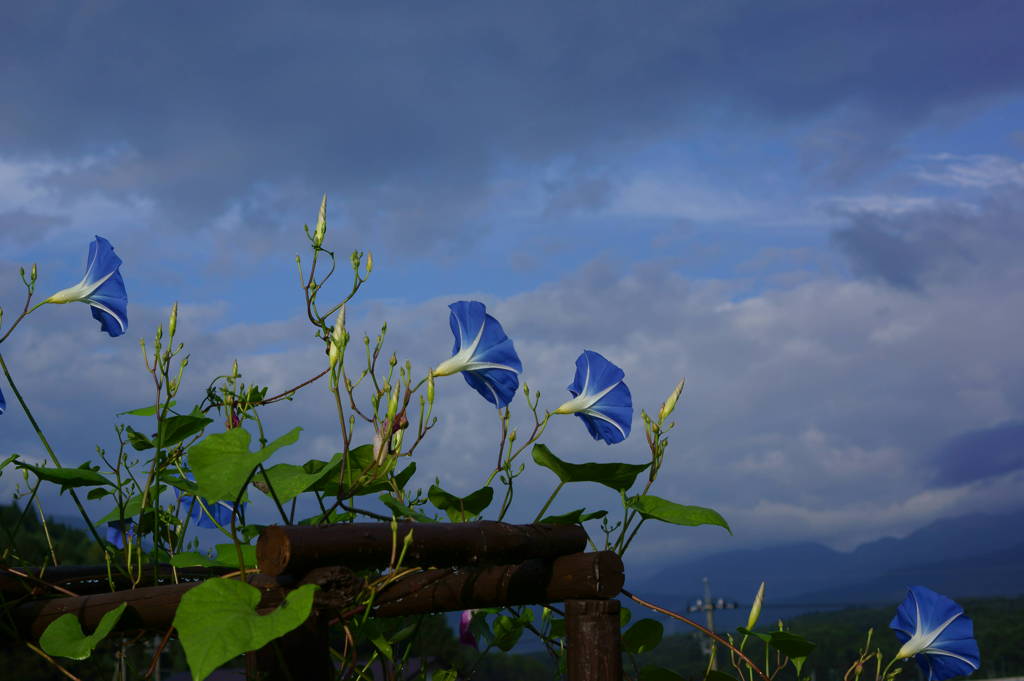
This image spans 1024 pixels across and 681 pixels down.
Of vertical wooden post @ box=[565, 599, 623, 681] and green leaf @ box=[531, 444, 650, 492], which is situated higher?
green leaf @ box=[531, 444, 650, 492]

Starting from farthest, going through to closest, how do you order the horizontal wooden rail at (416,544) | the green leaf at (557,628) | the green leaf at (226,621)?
1. the green leaf at (557,628)
2. the horizontal wooden rail at (416,544)
3. the green leaf at (226,621)

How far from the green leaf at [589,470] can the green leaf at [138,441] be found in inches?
32.3

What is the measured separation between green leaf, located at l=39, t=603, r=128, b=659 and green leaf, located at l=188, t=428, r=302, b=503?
32cm

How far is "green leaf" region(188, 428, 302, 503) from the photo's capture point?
44.9 inches

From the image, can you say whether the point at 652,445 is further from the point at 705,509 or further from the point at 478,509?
the point at 478,509

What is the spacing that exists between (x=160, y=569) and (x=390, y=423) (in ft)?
2.54

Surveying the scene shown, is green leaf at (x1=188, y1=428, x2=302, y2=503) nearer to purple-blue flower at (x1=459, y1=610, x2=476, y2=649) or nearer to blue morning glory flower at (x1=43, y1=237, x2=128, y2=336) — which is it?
blue morning glory flower at (x1=43, y1=237, x2=128, y2=336)

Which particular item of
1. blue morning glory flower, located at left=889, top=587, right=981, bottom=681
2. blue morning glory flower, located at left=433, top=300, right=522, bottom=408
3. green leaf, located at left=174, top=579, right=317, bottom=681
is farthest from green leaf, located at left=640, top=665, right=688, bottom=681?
green leaf, located at left=174, top=579, right=317, bottom=681

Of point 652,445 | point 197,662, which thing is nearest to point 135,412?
point 197,662

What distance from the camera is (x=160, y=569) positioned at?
1.88 m

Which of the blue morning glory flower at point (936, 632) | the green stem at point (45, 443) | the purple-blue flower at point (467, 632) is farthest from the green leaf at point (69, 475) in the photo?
the blue morning glory flower at point (936, 632)

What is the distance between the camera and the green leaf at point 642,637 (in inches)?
70.1

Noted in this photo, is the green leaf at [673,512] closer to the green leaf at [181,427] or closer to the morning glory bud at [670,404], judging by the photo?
the morning glory bud at [670,404]

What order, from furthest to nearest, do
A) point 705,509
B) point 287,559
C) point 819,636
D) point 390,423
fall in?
point 819,636
point 705,509
point 390,423
point 287,559
